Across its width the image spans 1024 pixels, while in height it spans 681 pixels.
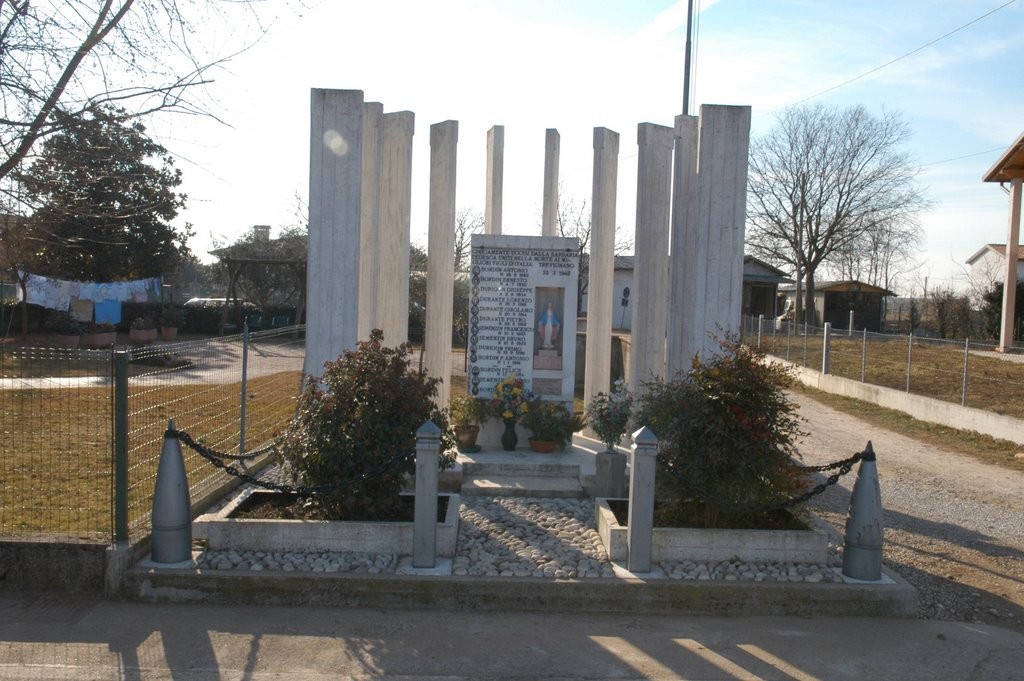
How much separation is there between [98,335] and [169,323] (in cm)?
662

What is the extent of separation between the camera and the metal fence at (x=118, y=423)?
235 inches

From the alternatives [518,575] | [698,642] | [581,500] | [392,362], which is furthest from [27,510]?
[698,642]

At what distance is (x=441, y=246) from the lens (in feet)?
33.3

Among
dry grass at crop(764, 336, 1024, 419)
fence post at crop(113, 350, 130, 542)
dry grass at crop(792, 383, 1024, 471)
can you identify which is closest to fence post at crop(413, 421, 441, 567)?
fence post at crop(113, 350, 130, 542)

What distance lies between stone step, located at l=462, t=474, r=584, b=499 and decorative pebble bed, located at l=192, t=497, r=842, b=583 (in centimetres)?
135

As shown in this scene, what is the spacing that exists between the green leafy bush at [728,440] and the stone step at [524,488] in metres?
1.91

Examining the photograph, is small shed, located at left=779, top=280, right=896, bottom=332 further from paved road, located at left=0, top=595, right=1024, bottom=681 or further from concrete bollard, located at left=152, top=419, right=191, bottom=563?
concrete bollard, located at left=152, top=419, right=191, bottom=563

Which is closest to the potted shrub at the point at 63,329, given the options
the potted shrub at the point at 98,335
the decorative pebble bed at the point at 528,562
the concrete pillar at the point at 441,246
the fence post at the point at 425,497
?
the potted shrub at the point at 98,335

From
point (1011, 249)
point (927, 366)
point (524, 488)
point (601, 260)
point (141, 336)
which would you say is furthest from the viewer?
point (141, 336)

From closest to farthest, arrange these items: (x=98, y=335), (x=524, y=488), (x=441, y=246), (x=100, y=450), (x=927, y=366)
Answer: (x=524, y=488) → (x=100, y=450) → (x=441, y=246) → (x=927, y=366) → (x=98, y=335)

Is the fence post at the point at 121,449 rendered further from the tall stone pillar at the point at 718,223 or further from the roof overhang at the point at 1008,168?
the roof overhang at the point at 1008,168

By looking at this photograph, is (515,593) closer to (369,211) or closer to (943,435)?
(369,211)

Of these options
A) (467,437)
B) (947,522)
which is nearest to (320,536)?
(467,437)

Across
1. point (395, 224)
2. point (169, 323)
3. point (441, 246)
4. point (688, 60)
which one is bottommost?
point (169, 323)
